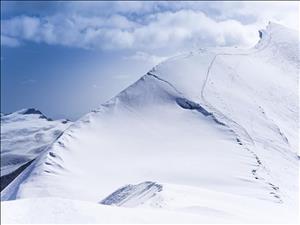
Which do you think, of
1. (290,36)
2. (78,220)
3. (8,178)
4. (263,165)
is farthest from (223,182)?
(8,178)

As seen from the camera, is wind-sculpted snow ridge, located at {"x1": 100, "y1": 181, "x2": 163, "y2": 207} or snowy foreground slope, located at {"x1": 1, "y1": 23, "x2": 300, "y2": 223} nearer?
snowy foreground slope, located at {"x1": 1, "y1": 23, "x2": 300, "y2": 223}

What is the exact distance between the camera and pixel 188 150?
141ft

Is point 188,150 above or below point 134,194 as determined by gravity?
below

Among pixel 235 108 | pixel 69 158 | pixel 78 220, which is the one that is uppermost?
pixel 78 220

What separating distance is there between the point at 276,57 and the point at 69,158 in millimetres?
33658

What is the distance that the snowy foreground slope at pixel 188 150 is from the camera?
19.3 meters

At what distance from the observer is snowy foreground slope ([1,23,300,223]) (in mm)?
19266

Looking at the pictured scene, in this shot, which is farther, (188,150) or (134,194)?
(188,150)

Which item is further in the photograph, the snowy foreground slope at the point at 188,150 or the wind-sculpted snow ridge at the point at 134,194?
the wind-sculpted snow ridge at the point at 134,194

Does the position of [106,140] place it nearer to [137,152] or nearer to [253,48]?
[137,152]

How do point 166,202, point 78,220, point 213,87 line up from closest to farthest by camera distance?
point 78,220 < point 166,202 < point 213,87

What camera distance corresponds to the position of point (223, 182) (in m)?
33.2

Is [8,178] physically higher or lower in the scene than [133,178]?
lower

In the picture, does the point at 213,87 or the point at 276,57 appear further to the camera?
the point at 276,57
